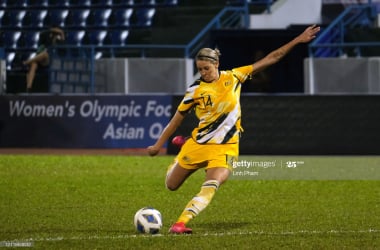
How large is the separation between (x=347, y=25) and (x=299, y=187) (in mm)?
12159

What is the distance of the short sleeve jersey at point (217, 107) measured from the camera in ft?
35.0

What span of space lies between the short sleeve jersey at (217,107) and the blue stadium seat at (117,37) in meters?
18.6

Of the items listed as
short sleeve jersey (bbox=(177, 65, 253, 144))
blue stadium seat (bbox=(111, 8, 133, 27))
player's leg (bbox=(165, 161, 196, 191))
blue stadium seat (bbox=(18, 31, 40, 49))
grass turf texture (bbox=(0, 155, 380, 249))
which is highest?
blue stadium seat (bbox=(111, 8, 133, 27))

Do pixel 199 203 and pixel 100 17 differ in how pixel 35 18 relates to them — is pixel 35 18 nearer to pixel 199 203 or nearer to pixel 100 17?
pixel 100 17

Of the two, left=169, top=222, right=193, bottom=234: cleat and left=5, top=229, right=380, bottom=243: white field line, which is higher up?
left=169, top=222, right=193, bottom=234: cleat

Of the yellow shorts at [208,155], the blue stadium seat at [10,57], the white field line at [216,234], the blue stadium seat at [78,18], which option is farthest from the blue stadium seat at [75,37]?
the white field line at [216,234]

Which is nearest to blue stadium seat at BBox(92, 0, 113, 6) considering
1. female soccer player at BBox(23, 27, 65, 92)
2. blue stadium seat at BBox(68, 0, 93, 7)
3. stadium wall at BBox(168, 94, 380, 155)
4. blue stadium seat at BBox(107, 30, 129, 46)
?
blue stadium seat at BBox(68, 0, 93, 7)

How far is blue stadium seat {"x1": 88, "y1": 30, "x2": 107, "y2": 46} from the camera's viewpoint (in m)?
29.6

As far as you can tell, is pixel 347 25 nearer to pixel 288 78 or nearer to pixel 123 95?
pixel 288 78

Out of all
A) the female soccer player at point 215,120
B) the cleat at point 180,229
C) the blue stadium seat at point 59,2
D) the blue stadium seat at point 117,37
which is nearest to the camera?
the cleat at point 180,229

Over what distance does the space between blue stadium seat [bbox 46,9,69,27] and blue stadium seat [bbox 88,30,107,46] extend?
3.72 ft

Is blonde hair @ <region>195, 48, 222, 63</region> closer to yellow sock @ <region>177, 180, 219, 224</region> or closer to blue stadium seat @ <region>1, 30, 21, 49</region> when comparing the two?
yellow sock @ <region>177, 180, 219, 224</region>

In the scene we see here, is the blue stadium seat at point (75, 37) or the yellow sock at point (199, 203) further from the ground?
the blue stadium seat at point (75, 37)

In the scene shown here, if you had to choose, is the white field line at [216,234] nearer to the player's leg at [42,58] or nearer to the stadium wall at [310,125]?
the stadium wall at [310,125]
